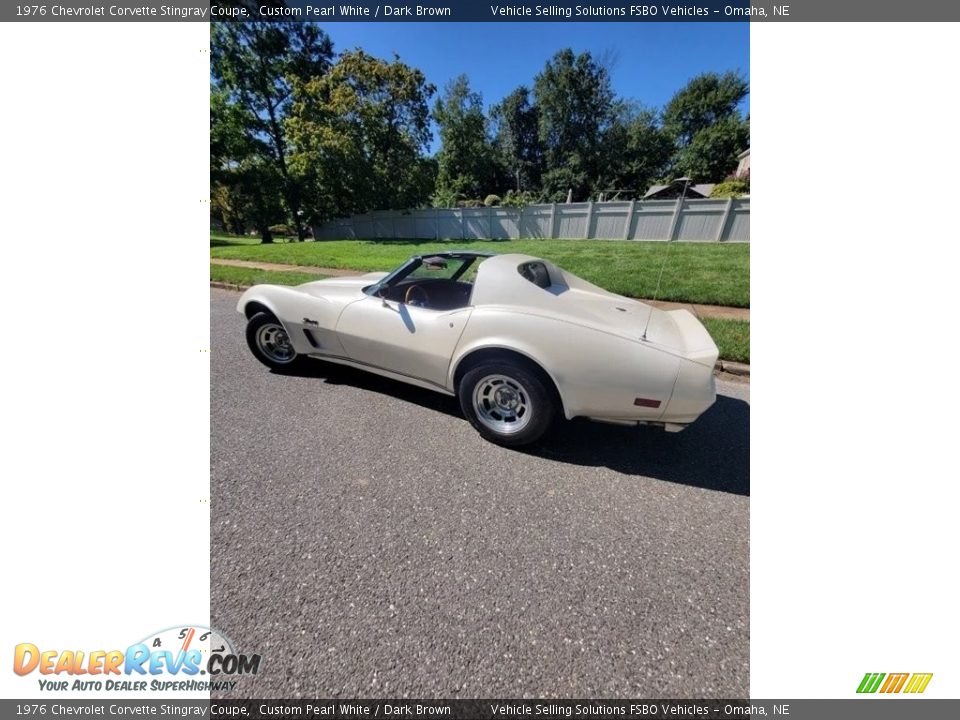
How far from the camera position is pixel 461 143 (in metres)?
31.5

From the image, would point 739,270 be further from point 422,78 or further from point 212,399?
point 422,78

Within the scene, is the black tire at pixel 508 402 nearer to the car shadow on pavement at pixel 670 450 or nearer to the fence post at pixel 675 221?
the car shadow on pavement at pixel 670 450

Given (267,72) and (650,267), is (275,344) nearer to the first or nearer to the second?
(650,267)

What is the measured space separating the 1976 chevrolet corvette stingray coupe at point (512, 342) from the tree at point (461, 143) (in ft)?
98.4

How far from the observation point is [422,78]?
2147 cm

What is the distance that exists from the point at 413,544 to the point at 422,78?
27.2 meters

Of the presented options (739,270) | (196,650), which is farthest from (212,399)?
(739,270)

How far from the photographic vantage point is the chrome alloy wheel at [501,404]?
7.78ft

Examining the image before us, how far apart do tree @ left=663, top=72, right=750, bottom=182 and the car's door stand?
110 feet

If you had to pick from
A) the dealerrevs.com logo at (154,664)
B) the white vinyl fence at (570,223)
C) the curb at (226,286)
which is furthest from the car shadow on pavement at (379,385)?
the white vinyl fence at (570,223)

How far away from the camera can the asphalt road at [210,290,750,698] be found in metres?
1.25

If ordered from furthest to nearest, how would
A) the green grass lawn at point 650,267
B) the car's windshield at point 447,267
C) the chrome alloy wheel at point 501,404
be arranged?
the green grass lawn at point 650,267, the car's windshield at point 447,267, the chrome alloy wheel at point 501,404
